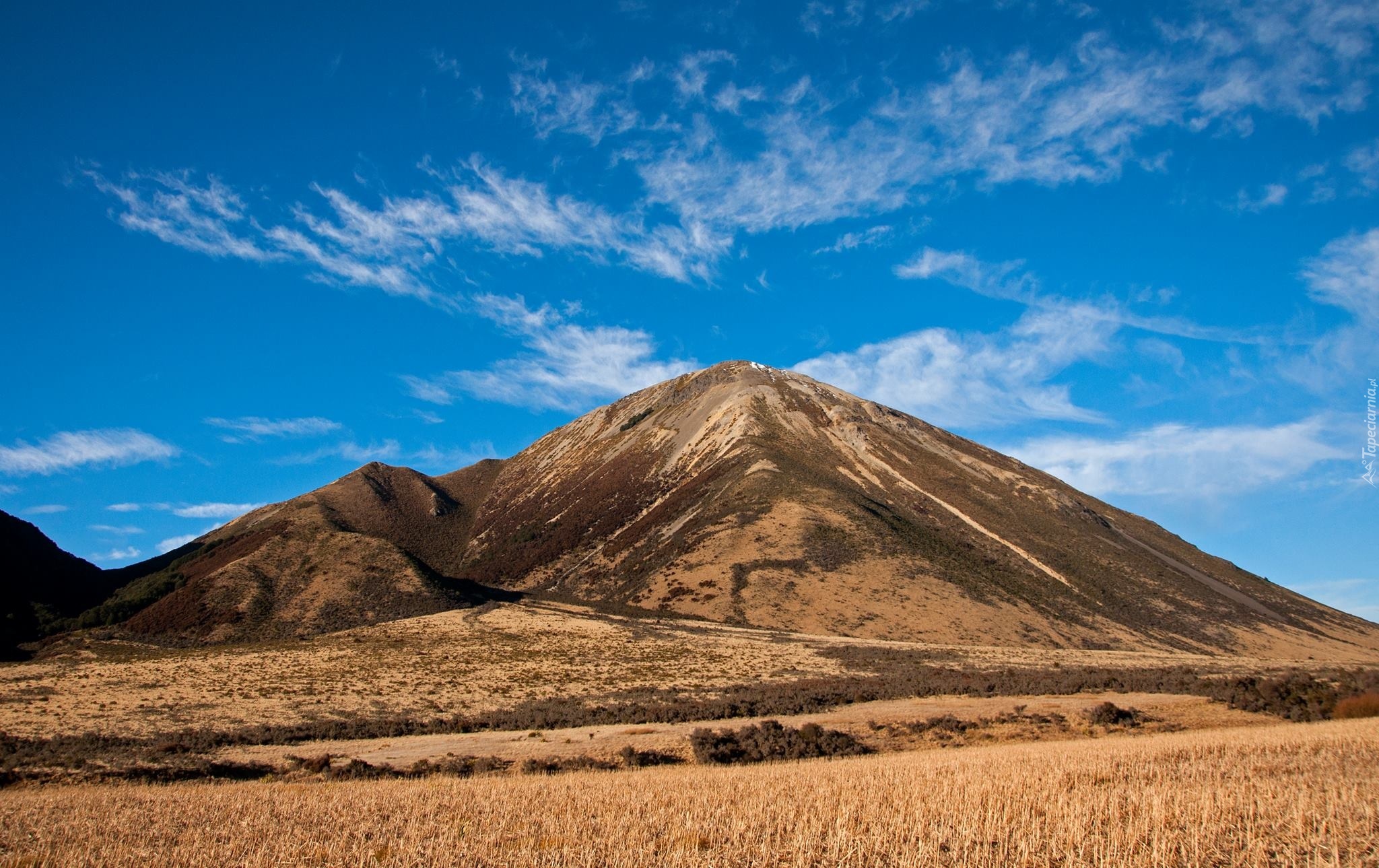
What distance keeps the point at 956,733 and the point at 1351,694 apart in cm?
2107

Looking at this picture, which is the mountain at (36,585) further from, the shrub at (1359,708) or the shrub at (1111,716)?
the shrub at (1359,708)

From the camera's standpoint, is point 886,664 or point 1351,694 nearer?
point 1351,694

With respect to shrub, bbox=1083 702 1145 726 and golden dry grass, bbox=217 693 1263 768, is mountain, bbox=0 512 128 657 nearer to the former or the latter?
golden dry grass, bbox=217 693 1263 768

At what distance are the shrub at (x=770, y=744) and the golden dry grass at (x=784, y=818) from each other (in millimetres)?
4551

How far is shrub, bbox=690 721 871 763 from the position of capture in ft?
78.1

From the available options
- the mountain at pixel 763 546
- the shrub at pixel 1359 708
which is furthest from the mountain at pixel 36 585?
the shrub at pixel 1359 708

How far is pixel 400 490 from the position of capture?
6378 inches

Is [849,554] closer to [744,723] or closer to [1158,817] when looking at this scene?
[744,723]

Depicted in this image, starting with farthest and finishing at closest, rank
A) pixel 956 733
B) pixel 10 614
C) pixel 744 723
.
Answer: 1. pixel 10 614
2. pixel 744 723
3. pixel 956 733

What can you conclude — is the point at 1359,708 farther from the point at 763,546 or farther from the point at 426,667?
the point at 763,546

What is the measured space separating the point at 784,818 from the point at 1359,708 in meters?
32.5

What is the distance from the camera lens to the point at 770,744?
2492cm

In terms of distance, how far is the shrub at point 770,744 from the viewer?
2381 cm

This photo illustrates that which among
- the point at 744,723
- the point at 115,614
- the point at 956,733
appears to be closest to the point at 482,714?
the point at 744,723
